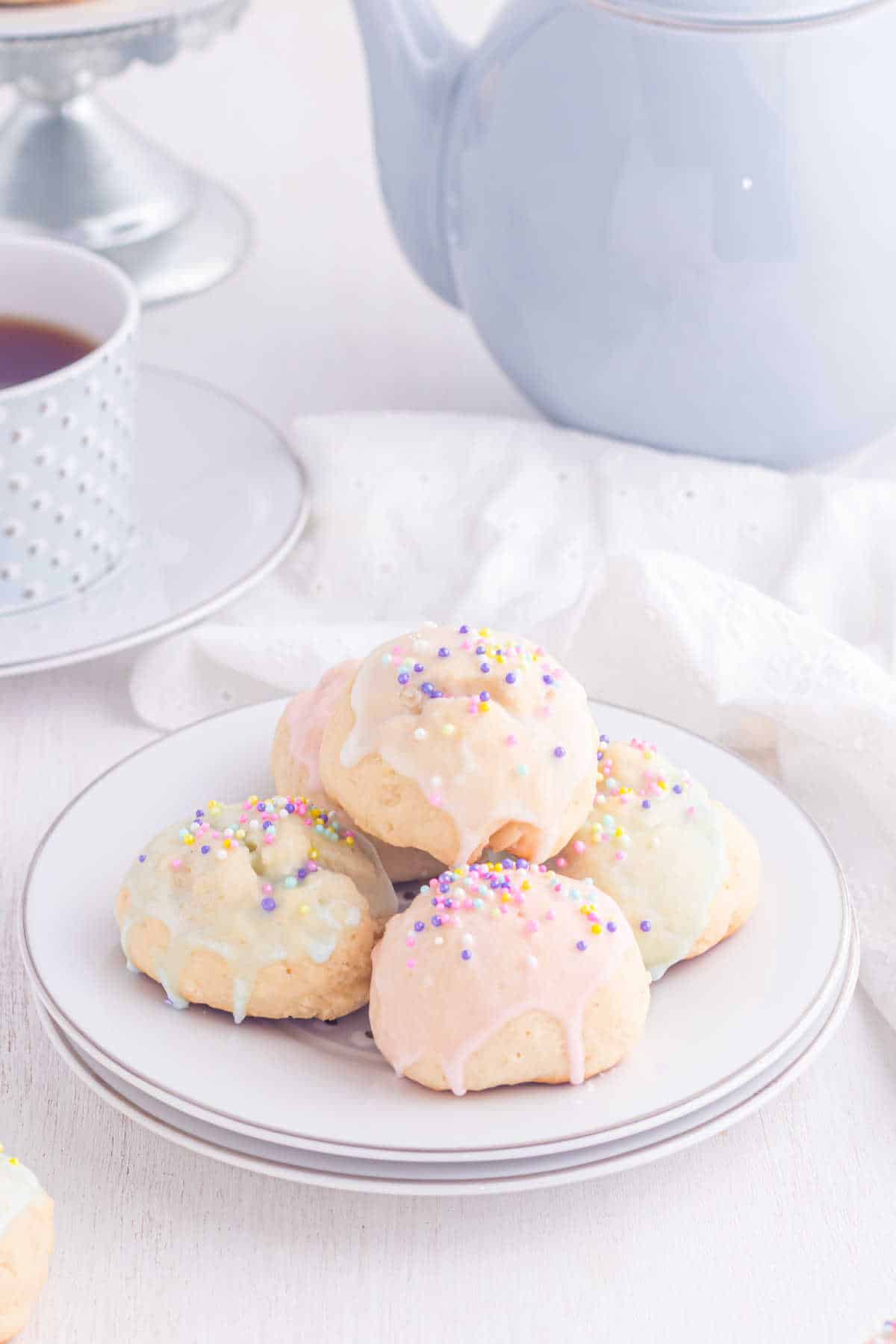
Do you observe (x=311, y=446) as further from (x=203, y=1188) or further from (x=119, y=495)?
(x=203, y=1188)

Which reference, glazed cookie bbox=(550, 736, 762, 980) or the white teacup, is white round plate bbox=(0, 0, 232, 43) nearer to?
the white teacup

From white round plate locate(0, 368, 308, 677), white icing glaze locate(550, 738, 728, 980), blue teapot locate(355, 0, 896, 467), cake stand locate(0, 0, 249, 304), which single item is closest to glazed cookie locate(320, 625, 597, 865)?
white icing glaze locate(550, 738, 728, 980)

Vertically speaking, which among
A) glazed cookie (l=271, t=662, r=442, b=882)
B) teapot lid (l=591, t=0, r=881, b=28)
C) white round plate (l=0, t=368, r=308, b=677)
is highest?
teapot lid (l=591, t=0, r=881, b=28)

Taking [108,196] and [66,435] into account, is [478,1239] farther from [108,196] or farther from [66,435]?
[108,196]

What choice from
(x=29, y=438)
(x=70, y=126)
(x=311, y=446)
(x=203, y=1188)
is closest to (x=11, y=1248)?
(x=203, y=1188)

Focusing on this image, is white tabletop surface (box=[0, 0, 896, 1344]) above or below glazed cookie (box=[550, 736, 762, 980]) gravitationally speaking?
below

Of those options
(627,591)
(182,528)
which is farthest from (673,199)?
(182,528)
